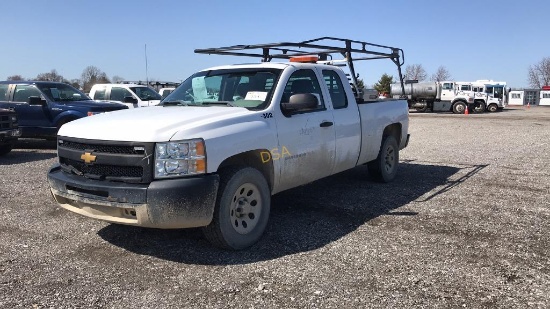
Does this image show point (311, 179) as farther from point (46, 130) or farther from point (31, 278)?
point (46, 130)

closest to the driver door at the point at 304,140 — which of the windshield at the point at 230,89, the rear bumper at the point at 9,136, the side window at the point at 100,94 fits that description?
the windshield at the point at 230,89

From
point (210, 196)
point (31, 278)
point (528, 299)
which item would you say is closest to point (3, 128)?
point (31, 278)

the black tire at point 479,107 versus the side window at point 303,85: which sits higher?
the side window at point 303,85

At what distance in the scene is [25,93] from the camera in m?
12.0

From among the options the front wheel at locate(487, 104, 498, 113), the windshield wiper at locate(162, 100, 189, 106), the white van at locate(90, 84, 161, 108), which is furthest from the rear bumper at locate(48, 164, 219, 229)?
the front wheel at locate(487, 104, 498, 113)

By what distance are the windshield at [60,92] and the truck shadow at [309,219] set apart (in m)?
8.00

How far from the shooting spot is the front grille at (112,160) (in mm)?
3887

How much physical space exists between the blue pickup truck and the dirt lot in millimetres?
4817

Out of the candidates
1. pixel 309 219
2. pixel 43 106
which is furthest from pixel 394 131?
pixel 43 106

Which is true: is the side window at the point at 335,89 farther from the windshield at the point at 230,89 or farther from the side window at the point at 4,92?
the side window at the point at 4,92

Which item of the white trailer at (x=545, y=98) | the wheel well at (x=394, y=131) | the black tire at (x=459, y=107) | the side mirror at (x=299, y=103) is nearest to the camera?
the side mirror at (x=299, y=103)

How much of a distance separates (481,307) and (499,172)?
619cm

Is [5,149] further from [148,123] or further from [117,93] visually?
[148,123]

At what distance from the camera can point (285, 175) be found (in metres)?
4.96
